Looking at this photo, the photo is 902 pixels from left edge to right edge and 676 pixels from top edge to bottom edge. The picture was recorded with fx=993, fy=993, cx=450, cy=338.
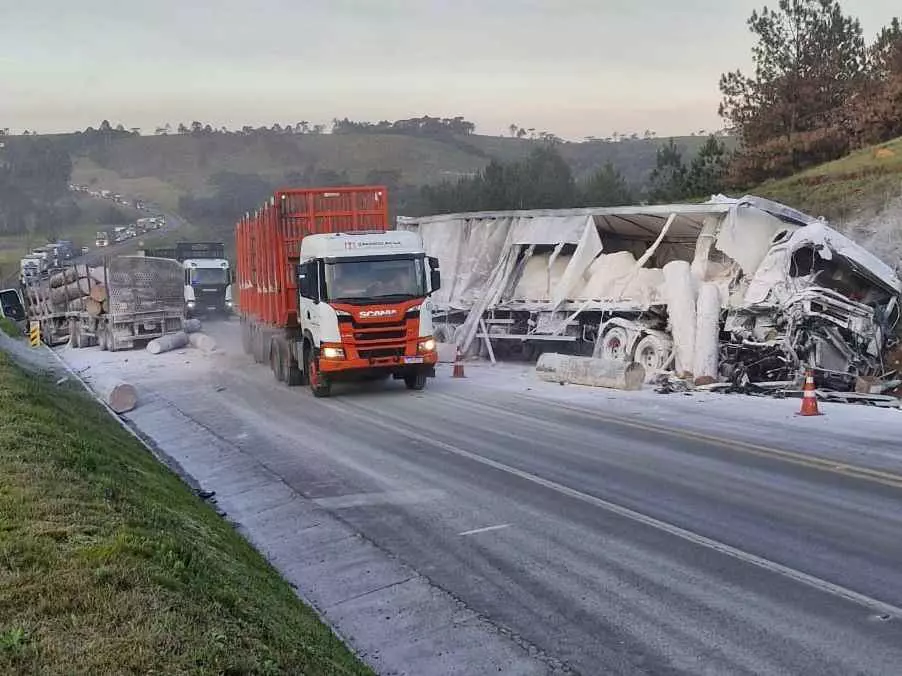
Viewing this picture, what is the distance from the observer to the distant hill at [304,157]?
136125mm

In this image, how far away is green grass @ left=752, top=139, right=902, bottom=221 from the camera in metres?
24.5

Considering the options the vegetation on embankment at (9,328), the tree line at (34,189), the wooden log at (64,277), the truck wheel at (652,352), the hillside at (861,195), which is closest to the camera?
the truck wheel at (652,352)

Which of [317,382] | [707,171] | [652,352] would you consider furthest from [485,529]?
[707,171]

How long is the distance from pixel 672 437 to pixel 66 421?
741 centimetres

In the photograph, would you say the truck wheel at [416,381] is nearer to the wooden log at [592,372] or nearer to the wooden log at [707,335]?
the wooden log at [592,372]

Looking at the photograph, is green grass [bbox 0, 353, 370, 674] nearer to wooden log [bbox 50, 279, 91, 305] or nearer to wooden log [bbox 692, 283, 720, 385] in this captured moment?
wooden log [bbox 692, 283, 720, 385]

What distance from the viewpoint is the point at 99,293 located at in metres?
30.5

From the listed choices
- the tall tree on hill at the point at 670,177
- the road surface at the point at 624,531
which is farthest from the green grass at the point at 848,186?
the road surface at the point at 624,531

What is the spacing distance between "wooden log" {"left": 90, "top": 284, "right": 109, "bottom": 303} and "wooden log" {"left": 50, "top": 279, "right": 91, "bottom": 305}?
66 cm

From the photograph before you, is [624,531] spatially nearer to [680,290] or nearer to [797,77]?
[680,290]

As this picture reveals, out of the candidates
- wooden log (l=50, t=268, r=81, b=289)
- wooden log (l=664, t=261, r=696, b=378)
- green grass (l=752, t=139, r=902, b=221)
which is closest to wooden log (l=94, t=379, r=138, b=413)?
wooden log (l=664, t=261, r=696, b=378)

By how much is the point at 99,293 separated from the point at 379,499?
76.2 feet

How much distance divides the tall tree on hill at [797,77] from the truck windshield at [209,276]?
67.0 feet

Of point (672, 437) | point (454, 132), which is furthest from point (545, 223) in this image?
point (454, 132)
